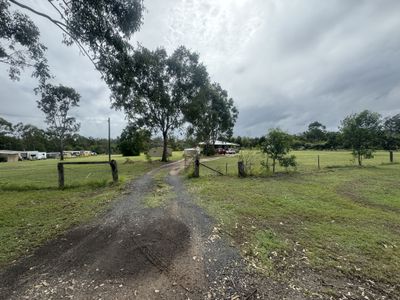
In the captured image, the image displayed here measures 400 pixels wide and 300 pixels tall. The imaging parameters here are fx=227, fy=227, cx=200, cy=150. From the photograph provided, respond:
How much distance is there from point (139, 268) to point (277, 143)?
13.1 meters

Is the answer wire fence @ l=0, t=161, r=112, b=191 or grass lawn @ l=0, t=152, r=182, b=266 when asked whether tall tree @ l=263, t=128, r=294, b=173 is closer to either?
grass lawn @ l=0, t=152, r=182, b=266

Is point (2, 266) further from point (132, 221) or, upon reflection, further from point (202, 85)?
point (202, 85)

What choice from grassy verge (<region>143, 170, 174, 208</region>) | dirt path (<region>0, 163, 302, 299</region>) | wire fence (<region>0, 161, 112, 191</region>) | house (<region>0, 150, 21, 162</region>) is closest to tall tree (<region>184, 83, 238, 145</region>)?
wire fence (<region>0, 161, 112, 191</region>)

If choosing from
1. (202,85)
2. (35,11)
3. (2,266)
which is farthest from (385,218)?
(202,85)

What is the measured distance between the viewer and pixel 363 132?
1928cm

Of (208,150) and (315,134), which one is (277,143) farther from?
(315,134)

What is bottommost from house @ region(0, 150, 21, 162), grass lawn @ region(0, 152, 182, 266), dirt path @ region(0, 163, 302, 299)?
dirt path @ region(0, 163, 302, 299)

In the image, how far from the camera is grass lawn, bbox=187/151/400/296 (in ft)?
13.0

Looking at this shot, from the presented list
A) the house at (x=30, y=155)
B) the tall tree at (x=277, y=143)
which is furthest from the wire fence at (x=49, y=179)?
the house at (x=30, y=155)

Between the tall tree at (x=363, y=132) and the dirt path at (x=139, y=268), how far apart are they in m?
19.3

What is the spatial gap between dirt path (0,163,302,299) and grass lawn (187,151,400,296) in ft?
1.88

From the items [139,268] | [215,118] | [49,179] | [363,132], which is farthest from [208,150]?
[139,268]

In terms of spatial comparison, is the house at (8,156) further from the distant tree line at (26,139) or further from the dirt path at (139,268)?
the dirt path at (139,268)

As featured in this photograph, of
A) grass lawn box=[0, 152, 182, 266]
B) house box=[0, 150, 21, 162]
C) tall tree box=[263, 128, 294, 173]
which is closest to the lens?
grass lawn box=[0, 152, 182, 266]
